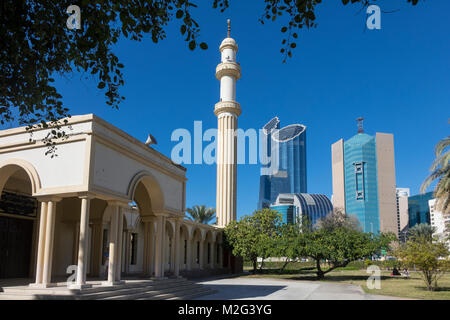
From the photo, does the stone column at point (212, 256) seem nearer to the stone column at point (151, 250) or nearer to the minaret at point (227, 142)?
the minaret at point (227, 142)

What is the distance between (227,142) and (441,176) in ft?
68.0

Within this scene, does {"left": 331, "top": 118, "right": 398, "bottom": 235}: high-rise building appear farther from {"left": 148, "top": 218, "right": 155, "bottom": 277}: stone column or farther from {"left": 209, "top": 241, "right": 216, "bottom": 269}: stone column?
{"left": 148, "top": 218, "right": 155, "bottom": 277}: stone column

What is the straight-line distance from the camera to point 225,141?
37875mm

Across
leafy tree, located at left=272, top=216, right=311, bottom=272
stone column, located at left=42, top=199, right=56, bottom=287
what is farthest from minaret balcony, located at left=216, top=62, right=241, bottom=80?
stone column, located at left=42, top=199, right=56, bottom=287

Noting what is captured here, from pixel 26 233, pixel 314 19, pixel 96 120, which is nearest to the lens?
pixel 314 19

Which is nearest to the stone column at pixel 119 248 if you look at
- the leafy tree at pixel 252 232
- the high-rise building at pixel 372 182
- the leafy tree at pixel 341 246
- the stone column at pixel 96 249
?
the stone column at pixel 96 249

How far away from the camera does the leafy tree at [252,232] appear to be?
33.5 metres

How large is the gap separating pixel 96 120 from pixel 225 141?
2541 centimetres

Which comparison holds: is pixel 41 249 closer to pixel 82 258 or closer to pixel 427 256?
pixel 82 258

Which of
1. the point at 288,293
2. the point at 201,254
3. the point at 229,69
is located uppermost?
the point at 229,69

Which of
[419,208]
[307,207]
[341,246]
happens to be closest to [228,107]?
[341,246]

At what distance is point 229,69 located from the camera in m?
38.4
